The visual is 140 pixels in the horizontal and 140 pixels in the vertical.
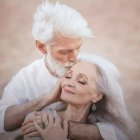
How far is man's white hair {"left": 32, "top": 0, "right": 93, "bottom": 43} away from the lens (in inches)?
218

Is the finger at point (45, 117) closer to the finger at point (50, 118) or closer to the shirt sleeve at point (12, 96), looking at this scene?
the finger at point (50, 118)

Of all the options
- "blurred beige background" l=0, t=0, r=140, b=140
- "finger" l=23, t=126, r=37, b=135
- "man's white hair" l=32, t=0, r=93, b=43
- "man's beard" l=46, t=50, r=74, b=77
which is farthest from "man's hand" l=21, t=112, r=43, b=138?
"man's white hair" l=32, t=0, r=93, b=43

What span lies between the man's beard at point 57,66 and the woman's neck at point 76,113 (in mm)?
296

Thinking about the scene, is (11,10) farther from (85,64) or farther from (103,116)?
(103,116)

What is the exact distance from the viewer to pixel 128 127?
18.2 ft

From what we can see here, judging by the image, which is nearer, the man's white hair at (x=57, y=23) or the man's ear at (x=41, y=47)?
the man's white hair at (x=57, y=23)

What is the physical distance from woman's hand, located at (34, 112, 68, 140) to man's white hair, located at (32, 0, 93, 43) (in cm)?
67

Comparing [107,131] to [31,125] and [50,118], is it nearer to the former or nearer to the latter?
[50,118]

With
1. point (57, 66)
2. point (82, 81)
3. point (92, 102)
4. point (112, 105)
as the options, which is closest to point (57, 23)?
point (57, 66)

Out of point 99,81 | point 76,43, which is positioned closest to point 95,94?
point 99,81

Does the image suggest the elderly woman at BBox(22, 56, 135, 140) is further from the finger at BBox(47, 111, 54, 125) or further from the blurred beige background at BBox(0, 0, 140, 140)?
the blurred beige background at BBox(0, 0, 140, 140)

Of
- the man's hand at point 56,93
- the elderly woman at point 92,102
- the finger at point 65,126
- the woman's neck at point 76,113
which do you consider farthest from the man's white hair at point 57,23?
the finger at point 65,126

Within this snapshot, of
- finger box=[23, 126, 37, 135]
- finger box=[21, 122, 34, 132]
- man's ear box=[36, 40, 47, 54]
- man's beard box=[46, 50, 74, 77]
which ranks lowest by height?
finger box=[23, 126, 37, 135]

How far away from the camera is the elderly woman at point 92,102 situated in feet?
18.1
